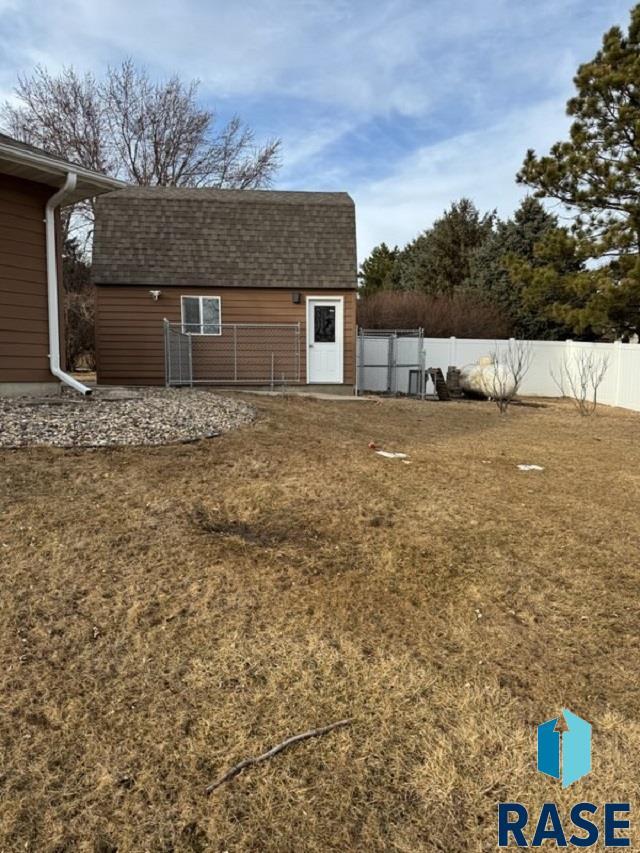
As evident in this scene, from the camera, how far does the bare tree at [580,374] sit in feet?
47.6

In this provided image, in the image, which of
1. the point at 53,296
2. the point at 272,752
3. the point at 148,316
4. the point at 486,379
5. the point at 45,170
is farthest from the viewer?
the point at 486,379

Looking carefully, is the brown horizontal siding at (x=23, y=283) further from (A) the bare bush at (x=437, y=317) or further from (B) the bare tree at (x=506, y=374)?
(A) the bare bush at (x=437, y=317)

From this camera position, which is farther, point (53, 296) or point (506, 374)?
point (506, 374)

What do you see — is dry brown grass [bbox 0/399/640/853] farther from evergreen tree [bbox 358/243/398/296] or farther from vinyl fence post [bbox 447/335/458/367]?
evergreen tree [bbox 358/243/398/296]

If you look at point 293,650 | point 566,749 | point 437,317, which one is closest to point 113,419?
point 293,650

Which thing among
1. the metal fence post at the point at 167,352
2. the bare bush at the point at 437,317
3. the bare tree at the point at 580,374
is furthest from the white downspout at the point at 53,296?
the bare bush at the point at 437,317

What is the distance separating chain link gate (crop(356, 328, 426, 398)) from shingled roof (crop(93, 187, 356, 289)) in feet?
9.34

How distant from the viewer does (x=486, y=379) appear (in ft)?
47.4

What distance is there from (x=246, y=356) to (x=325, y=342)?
1908 mm

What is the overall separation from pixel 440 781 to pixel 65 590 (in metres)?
2.06

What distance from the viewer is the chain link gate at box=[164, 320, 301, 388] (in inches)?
514

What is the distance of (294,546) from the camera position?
3.59 metres

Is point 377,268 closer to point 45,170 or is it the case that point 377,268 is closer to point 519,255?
point 519,255

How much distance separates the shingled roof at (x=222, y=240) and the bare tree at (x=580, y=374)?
22.2ft
